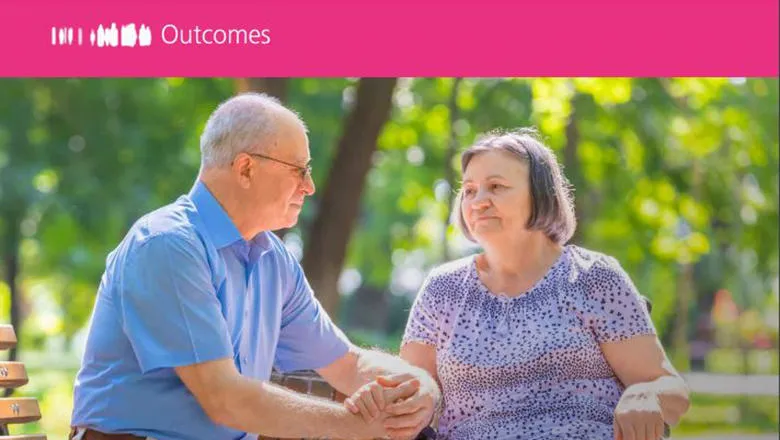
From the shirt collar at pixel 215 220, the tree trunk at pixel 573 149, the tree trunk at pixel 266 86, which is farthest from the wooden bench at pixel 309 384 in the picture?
the tree trunk at pixel 573 149

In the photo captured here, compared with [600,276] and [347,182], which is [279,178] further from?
[347,182]

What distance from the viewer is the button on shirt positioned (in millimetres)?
2938

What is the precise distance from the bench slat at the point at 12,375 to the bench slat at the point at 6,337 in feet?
0.16

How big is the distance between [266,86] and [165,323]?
5515 mm

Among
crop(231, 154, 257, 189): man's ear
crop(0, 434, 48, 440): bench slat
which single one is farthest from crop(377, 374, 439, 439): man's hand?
crop(0, 434, 48, 440): bench slat

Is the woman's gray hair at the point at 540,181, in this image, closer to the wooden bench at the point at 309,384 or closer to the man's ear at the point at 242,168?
the wooden bench at the point at 309,384

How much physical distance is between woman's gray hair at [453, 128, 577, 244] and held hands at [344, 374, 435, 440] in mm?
575

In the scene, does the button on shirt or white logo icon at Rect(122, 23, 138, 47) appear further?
white logo icon at Rect(122, 23, 138, 47)

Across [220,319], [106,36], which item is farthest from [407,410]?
[106,36]

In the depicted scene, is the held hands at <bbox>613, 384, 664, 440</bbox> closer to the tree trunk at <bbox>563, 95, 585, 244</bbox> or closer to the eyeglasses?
the eyeglasses

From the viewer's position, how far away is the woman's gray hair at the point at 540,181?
140 inches

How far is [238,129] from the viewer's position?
322 cm

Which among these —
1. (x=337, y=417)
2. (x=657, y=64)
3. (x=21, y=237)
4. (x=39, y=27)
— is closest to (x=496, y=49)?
(x=657, y=64)

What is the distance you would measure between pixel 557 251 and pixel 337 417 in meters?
0.90
